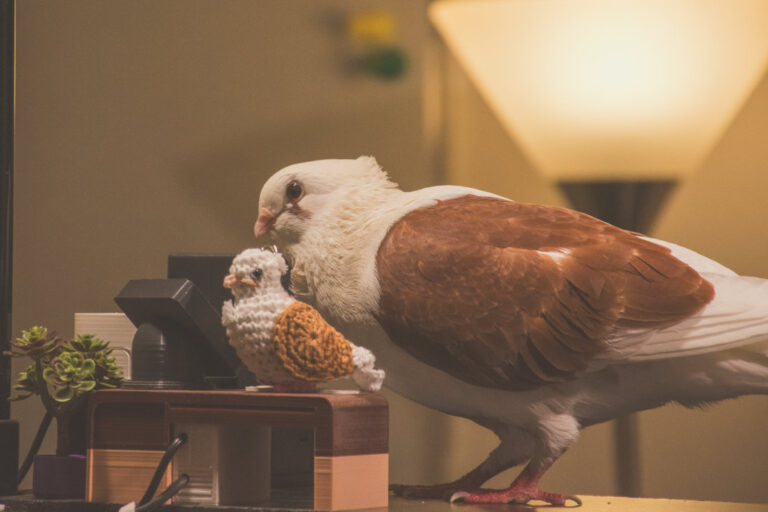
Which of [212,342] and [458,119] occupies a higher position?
[458,119]

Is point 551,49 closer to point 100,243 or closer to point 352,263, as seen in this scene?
point 352,263

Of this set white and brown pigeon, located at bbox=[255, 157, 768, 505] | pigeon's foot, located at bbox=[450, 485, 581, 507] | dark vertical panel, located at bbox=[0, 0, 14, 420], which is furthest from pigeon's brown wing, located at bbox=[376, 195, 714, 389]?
dark vertical panel, located at bbox=[0, 0, 14, 420]

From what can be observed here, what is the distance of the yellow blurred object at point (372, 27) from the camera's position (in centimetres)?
133

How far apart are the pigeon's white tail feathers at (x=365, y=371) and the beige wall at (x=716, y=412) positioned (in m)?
0.38

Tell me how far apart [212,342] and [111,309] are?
1.53 ft

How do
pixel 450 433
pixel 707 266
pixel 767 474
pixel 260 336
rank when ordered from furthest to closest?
pixel 450 433 < pixel 767 474 < pixel 707 266 < pixel 260 336

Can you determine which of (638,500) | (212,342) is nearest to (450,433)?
(638,500)

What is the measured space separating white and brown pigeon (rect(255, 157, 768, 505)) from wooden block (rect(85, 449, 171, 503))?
0.23 meters

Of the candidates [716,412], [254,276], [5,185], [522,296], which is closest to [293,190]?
[254,276]

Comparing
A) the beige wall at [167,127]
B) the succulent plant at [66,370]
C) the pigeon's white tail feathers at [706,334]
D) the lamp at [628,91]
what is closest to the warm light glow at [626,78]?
the lamp at [628,91]

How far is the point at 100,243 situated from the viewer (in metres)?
1.44

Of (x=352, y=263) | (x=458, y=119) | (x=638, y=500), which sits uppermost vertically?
(x=458, y=119)

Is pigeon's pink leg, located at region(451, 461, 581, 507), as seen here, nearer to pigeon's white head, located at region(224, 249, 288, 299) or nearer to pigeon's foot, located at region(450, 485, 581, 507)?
pigeon's foot, located at region(450, 485, 581, 507)

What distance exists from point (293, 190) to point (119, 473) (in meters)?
0.33
